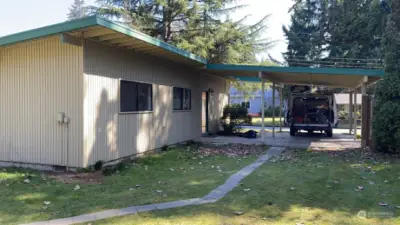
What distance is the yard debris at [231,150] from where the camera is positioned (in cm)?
1059

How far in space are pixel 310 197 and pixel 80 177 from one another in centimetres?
454

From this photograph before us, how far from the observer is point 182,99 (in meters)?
12.6

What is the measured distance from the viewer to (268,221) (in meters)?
4.21

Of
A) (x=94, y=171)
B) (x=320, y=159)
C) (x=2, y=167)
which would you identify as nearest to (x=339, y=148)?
(x=320, y=159)

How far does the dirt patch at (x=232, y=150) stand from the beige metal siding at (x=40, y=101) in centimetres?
447

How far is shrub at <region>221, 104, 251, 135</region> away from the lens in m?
16.3

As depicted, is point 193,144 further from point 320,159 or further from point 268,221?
point 268,221

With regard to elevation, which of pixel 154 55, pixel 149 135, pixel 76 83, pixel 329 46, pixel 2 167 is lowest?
pixel 2 167

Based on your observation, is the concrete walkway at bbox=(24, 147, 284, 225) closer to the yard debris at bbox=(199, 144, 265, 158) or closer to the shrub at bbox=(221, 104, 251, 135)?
the yard debris at bbox=(199, 144, 265, 158)

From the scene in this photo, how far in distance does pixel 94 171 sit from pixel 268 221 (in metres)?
4.61

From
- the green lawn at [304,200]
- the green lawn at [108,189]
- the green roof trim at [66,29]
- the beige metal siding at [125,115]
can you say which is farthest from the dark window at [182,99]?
the green lawn at [304,200]

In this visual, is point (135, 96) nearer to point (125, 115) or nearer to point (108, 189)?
point (125, 115)

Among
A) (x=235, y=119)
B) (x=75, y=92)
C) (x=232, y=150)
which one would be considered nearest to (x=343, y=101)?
(x=235, y=119)

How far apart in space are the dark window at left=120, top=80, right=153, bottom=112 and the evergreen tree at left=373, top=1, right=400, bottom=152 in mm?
6748
